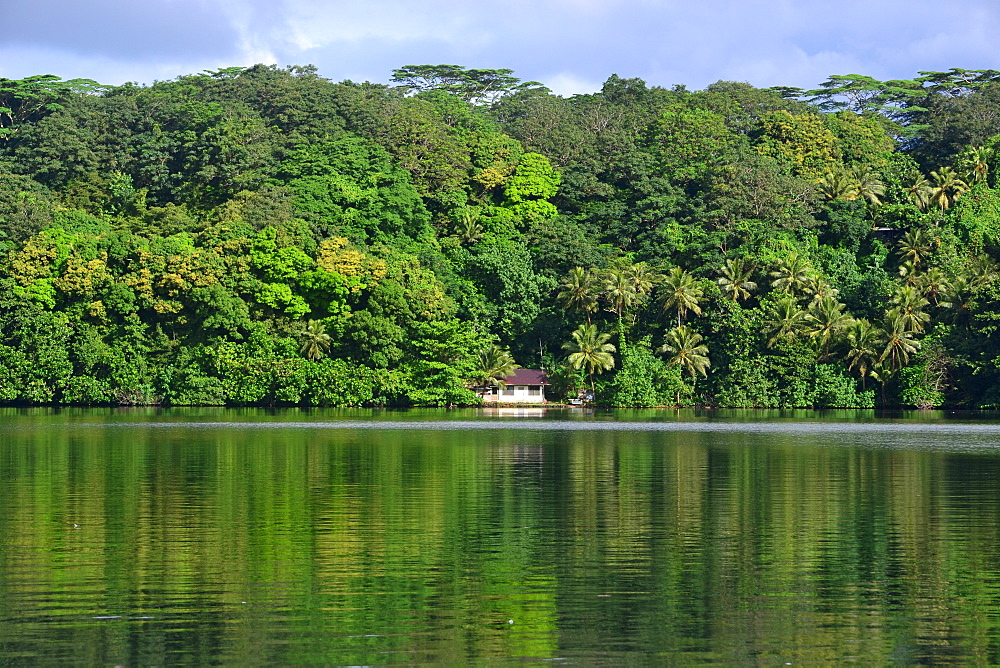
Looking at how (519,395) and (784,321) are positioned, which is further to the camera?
(519,395)

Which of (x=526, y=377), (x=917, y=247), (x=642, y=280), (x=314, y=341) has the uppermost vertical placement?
(x=917, y=247)

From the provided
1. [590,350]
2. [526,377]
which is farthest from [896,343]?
[526,377]

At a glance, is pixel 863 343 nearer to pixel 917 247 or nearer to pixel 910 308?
pixel 910 308

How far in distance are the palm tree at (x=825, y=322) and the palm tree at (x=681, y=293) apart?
737 cm

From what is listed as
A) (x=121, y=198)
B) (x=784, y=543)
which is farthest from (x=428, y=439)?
(x=121, y=198)

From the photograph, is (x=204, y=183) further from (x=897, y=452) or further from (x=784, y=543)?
(x=784, y=543)

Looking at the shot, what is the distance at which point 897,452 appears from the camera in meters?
43.7

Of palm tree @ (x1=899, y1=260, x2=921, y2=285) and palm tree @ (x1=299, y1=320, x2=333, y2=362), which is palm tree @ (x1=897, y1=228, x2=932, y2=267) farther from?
palm tree @ (x1=299, y1=320, x2=333, y2=362)

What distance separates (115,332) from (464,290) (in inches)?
952

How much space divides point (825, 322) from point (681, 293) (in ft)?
31.3

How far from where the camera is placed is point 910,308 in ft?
290

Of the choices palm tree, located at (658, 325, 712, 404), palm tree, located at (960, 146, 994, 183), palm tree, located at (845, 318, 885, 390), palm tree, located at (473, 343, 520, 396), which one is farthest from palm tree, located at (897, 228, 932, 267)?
palm tree, located at (473, 343, 520, 396)

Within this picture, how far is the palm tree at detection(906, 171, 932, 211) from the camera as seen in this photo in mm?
102500

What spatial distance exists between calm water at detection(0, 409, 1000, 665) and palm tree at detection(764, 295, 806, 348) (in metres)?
47.4
